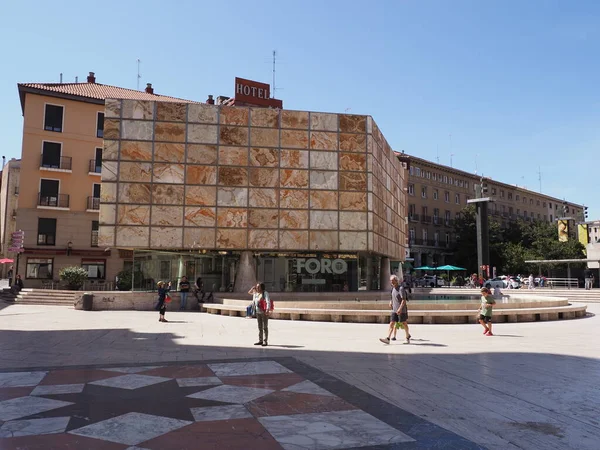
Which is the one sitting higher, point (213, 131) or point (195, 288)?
point (213, 131)

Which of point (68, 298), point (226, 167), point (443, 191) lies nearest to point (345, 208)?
point (226, 167)

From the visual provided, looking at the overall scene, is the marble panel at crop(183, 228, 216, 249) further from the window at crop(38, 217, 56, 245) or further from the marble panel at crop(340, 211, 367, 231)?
the window at crop(38, 217, 56, 245)

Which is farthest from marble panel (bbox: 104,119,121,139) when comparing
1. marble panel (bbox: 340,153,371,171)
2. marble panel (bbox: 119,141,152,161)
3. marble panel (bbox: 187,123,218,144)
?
marble panel (bbox: 340,153,371,171)

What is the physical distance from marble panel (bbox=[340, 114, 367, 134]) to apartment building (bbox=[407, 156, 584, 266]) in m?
37.4

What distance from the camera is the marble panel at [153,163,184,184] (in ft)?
97.9

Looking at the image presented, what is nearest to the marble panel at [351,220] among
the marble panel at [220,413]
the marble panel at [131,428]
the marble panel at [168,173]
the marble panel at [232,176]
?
the marble panel at [232,176]

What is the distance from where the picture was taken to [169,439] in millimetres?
5242

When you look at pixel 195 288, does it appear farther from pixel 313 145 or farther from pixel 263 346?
pixel 263 346

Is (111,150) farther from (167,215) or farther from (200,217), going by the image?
(200,217)

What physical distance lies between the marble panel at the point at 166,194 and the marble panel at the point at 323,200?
8074 mm

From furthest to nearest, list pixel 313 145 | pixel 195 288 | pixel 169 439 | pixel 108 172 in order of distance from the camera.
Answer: pixel 313 145, pixel 108 172, pixel 195 288, pixel 169 439

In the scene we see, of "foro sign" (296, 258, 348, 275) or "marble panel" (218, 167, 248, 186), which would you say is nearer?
"marble panel" (218, 167, 248, 186)

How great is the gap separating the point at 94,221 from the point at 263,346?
33.4 meters

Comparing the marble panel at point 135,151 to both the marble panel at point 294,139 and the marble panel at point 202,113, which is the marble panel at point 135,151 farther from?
the marble panel at point 294,139
